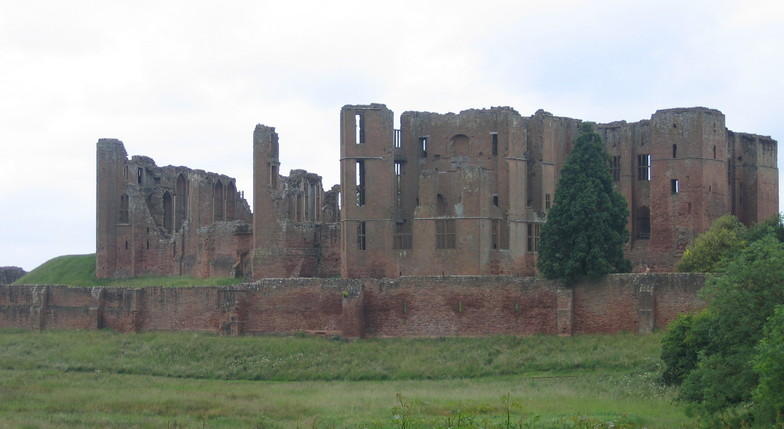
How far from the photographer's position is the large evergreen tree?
58031 millimetres

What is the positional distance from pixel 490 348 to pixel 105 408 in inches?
661

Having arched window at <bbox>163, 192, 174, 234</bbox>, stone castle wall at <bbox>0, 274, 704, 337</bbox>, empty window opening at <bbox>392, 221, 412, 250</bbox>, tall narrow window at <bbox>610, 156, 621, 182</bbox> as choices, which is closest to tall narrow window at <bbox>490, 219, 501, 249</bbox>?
empty window opening at <bbox>392, 221, 412, 250</bbox>

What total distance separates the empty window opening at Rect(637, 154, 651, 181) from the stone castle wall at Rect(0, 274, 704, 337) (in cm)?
1584

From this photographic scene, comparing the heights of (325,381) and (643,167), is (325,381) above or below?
below

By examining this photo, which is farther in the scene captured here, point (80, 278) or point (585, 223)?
point (80, 278)

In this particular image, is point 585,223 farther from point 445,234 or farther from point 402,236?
point 402,236

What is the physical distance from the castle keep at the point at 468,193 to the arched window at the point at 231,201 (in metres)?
5.33

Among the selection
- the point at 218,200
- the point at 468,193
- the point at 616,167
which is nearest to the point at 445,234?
the point at 468,193

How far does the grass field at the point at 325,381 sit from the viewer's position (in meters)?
43.1

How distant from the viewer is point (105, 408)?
47031 mm

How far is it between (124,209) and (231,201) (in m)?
6.16

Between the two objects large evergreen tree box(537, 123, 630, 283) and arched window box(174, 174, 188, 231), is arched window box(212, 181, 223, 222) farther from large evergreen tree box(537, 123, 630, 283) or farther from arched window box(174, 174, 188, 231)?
large evergreen tree box(537, 123, 630, 283)

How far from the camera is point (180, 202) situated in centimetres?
8644

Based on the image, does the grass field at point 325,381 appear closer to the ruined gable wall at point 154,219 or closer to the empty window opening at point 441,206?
the empty window opening at point 441,206
